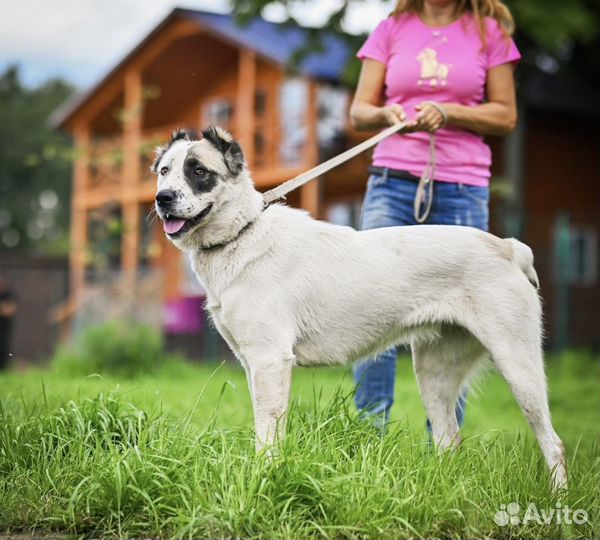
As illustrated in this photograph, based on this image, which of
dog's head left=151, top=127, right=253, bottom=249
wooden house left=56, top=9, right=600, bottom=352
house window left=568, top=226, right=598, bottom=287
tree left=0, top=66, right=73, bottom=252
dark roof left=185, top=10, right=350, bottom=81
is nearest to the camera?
dog's head left=151, top=127, right=253, bottom=249

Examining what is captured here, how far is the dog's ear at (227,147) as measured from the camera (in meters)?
3.98

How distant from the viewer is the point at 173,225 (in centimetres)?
383

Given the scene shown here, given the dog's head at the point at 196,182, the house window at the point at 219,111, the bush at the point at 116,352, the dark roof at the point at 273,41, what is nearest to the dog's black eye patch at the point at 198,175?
the dog's head at the point at 196,182

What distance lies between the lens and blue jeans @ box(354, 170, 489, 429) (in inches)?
182

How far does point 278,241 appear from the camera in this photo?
398 cm

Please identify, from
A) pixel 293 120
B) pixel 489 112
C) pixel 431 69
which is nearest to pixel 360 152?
pixel 431 69

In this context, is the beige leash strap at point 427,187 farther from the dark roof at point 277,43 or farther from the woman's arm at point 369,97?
the dark roof at point 277,43

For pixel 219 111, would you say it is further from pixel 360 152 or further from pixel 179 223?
pixel 179 223

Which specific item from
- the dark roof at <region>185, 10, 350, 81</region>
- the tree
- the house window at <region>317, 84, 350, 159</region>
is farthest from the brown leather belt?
the tree

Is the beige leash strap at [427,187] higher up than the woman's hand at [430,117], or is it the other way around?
the woman's hand at [430,117]

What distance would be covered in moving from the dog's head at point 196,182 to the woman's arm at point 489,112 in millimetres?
1016

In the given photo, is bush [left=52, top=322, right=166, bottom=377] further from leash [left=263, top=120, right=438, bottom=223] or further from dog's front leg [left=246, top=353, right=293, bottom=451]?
dog's front leg [left=246, top=353, right=293, bottom=451]

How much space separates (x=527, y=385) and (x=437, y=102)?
1.60 metres

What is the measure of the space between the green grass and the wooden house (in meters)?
12.1
